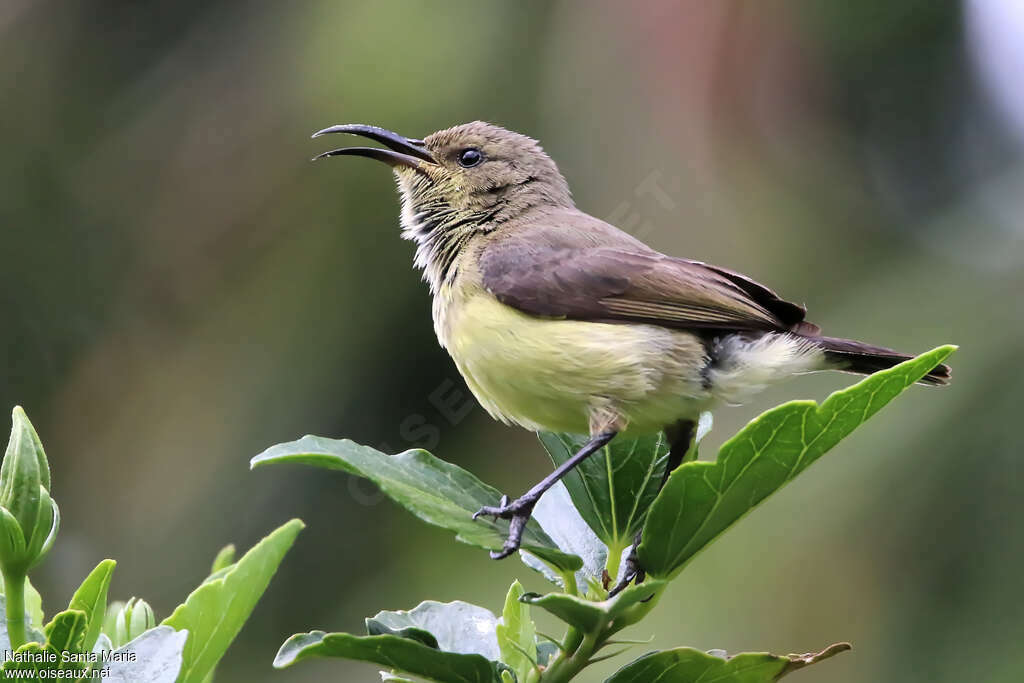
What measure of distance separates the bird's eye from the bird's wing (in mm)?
728

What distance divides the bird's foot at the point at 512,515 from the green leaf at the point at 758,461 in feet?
0.94

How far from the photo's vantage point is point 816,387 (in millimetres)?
5129

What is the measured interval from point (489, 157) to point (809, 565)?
238 cm

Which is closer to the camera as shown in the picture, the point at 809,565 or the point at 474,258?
the point at 474,258

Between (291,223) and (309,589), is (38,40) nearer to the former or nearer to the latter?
(291,223)

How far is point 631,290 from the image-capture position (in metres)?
3.78

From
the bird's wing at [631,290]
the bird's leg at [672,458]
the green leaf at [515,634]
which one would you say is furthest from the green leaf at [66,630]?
the bird's wing at [631,290]

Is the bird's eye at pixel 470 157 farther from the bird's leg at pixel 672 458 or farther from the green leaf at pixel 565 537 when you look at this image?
the green leaf at pixel 565 537

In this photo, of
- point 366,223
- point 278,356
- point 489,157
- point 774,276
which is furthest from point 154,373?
point 774,276

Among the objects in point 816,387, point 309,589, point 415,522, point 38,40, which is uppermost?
point 38,40

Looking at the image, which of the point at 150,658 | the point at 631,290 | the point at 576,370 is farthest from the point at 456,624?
the point at 631,290

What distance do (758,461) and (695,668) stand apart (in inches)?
16.5
